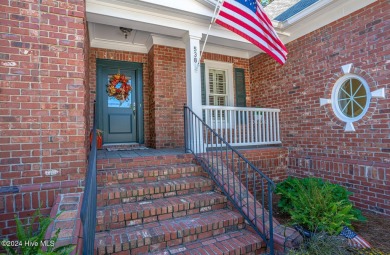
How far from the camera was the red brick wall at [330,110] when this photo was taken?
349 cm

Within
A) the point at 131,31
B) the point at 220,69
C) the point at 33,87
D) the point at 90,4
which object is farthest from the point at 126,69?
the point at 33,87

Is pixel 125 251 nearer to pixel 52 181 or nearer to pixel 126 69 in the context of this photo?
pixel 52 181

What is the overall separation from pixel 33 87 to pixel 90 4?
1863 mm

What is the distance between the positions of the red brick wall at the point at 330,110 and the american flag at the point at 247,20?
1.47m

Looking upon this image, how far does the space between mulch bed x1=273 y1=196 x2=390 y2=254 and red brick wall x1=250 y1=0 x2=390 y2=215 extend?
195mm

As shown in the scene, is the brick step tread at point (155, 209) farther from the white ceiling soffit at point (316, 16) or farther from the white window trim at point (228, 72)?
the white ceiling soffit at point (316, 16)

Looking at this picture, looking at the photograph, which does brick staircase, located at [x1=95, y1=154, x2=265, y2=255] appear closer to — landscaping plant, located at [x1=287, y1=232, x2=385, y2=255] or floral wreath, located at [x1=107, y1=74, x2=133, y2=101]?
landscaping plant, located at [x1=287, y1=232, x2=385, y2=255]

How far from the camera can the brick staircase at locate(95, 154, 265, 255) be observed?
2.24m

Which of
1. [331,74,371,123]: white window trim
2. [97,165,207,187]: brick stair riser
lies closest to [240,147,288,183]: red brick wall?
[331,74,371,123]: white window trim

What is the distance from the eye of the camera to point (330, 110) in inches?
167

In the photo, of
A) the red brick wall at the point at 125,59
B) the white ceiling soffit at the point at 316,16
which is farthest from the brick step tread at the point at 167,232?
the white ceiling soffit at the point at 316,16

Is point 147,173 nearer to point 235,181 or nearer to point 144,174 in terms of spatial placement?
point 144,174

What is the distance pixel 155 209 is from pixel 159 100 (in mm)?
3109

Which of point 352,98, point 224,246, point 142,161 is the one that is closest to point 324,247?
point 224,246
